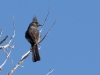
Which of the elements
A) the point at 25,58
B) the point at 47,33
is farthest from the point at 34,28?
the point at 25,58

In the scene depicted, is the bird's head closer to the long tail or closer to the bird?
the bird

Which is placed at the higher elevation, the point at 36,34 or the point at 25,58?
the point at 36,34

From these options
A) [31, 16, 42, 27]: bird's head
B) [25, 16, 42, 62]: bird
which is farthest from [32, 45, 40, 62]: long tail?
[31, 16, 42, 27]: bird's head

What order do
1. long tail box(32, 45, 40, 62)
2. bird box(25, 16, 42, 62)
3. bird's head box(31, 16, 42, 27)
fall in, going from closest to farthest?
long tail box(32, 45, 40, 62), bird box(25, 16, 42, 62), bird's head box(31, 16, 42, 27)

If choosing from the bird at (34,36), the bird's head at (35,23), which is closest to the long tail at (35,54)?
the bird at (34,36)

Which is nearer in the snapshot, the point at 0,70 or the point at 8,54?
the point at 0,70

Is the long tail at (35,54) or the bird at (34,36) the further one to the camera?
the bird at (34,36)

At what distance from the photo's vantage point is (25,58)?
5367 mm

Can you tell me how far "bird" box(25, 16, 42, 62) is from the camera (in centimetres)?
702

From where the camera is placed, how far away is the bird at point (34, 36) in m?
7.02

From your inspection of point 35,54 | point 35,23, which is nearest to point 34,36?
point 35,23

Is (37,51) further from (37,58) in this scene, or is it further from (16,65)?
(16,65)

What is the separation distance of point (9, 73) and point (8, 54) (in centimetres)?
48

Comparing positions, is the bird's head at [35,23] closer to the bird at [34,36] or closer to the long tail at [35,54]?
the bird at [34,36]
